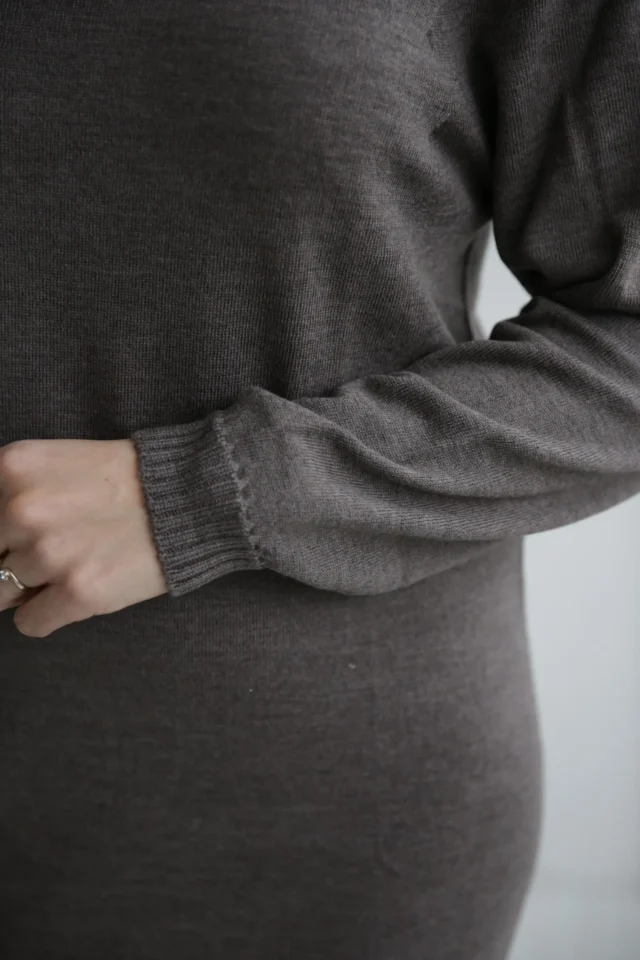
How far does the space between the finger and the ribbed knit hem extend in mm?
67

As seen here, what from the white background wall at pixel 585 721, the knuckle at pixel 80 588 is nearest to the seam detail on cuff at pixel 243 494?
the knuckle at pixel 80 588

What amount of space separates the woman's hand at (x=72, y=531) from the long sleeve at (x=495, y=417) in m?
0.02

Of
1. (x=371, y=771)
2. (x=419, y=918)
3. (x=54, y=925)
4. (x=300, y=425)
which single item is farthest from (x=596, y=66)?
(x=54, y=925)

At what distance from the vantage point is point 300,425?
0.60 metres

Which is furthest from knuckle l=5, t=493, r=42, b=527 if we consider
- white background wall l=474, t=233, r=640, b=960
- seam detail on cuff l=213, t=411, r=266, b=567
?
white background wall l=474, t=233, r=640, b=960

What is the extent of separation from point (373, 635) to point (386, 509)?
0.14 meters

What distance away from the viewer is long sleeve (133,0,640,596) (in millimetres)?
591

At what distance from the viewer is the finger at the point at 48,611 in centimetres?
57

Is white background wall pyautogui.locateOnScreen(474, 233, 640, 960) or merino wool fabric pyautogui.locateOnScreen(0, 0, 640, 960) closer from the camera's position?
merino wool fabric pyautogui.locateOnScreen(0, 0, 640, 960)

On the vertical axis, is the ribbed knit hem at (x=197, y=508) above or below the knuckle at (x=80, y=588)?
above

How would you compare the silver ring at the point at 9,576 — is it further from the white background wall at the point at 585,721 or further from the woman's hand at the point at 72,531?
the white background wall at the point at 585,721

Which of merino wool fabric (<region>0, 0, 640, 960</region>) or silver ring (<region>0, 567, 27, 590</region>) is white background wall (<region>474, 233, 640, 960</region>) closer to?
merino wool fabric (<region>0, 0, 640, 960</region>)

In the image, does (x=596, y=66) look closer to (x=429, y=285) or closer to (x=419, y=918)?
(x=429, y=285)

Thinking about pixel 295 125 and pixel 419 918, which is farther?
pixel 419 918
